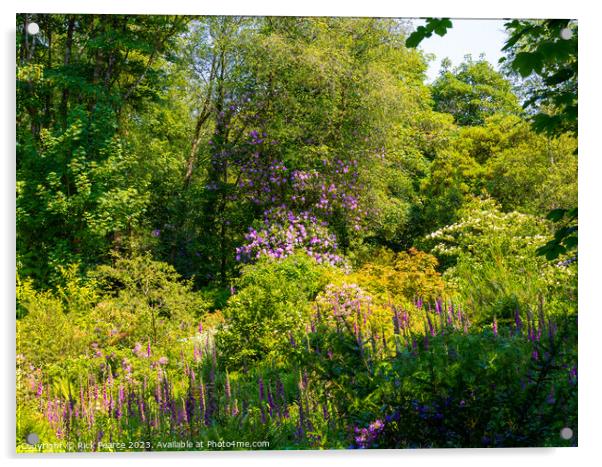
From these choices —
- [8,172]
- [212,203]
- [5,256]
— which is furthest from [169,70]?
[5,256]

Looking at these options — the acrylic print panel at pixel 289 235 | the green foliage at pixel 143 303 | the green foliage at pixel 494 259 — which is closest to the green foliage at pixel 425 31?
the acrylic print panel at pixel 289 235

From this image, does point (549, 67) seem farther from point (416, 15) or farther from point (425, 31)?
point (425, 31)

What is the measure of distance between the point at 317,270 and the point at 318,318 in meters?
1.03

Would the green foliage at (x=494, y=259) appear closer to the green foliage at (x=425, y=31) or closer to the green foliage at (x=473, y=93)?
the green foliage at (x=473, y=93)

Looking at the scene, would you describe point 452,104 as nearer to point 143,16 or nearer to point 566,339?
point 566,339

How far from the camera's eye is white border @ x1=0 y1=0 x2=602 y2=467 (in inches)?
189

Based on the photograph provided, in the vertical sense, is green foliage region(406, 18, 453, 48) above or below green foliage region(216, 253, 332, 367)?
above

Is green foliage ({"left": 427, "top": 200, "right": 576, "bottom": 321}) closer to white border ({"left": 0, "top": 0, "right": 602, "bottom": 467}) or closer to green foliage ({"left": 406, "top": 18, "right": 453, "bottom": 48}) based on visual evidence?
white border ({"left": 0, "top": 0, "right": 602, "bottom": 467})

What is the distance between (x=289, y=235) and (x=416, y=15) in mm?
2742

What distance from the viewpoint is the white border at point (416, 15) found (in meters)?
4.81

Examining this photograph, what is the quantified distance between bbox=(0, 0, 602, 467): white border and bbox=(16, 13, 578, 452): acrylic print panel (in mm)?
108

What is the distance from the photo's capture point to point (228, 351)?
18.7ft

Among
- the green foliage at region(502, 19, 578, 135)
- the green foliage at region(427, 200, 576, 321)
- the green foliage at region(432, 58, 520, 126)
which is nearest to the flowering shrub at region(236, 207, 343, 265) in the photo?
the green foliage at region(427, 200, 576, 321)
